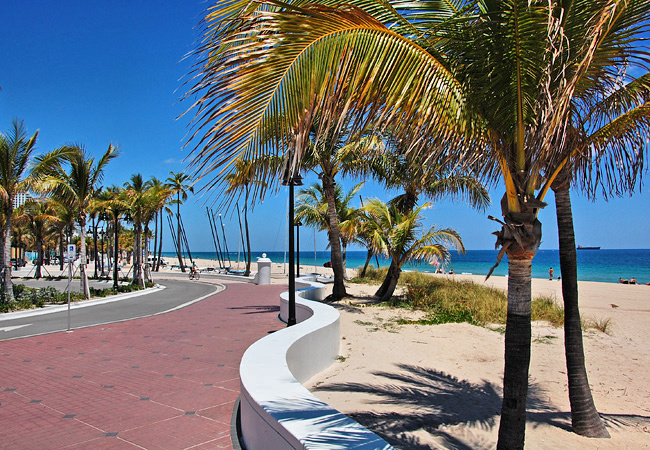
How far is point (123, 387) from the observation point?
6.55 m

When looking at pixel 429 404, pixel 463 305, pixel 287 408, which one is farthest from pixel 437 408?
pixel 463 305

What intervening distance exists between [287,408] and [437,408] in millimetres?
3396

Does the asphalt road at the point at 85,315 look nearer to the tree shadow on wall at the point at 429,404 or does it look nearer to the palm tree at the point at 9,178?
the palm tree at the point at 9,178

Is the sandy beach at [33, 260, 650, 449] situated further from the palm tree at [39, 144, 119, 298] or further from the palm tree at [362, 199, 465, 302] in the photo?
the palm tree at [39, 144, 119, 298]

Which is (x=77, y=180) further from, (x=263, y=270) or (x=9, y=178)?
(x=263, y=270)

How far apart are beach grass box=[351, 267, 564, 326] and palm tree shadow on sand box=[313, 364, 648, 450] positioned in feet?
16.9

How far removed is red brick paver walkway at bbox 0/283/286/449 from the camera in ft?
15.8

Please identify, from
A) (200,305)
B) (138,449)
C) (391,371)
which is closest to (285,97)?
(138,449)

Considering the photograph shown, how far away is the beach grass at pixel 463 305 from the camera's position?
1297cm

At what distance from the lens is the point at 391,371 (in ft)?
25.6

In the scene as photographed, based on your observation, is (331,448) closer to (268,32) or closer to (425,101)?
(425,101)

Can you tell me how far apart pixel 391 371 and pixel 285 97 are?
6.20 m

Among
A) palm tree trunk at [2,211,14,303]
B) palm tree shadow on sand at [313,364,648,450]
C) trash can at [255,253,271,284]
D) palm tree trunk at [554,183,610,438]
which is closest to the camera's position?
palm tree shadow on sand at [313,364,648,450]

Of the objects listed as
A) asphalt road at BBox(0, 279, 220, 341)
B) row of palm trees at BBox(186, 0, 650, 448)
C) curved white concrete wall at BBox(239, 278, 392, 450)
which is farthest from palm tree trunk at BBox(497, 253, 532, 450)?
asphalt road at BBox(0, 279, 220, 341)
